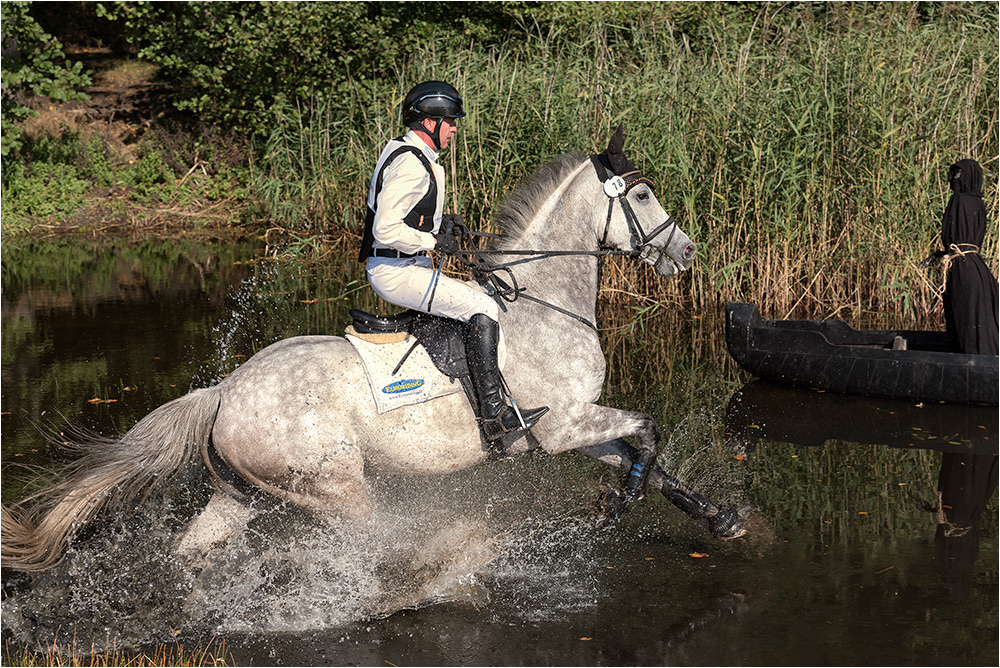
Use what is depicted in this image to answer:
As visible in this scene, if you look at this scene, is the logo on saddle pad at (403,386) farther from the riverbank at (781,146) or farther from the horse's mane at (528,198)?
the riverbank at (781,146)

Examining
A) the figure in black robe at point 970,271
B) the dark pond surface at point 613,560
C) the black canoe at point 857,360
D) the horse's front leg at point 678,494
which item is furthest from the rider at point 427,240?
the figure in black robe at point 970,271

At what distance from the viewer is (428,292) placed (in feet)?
17.1

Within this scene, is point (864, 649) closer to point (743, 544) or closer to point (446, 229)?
point (743, 544)

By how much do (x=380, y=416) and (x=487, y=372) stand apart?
0.56 m

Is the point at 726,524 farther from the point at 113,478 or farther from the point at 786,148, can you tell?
the point at 786,148

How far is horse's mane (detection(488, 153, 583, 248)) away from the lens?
5707mm

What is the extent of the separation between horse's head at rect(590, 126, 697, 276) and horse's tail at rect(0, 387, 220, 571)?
2.25 meters

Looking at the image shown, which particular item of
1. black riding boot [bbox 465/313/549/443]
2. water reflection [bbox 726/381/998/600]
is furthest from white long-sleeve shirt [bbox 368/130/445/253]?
water reflection [bbox 726/381/998/600]

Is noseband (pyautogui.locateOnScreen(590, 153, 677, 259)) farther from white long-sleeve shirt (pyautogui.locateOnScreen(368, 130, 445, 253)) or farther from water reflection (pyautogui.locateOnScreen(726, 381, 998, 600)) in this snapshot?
water reflection (pyautogui.locateOnScreen(726, 381, 998, 600))

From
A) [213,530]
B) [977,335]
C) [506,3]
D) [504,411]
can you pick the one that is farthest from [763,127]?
[506,3]

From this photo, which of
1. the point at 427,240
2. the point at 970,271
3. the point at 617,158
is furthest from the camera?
the point at 970,271

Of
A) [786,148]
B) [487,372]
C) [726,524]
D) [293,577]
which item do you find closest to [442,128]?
[487,372]

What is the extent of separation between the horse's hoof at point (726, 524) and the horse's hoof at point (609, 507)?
59cm

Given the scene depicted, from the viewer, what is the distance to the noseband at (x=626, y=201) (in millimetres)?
5594
